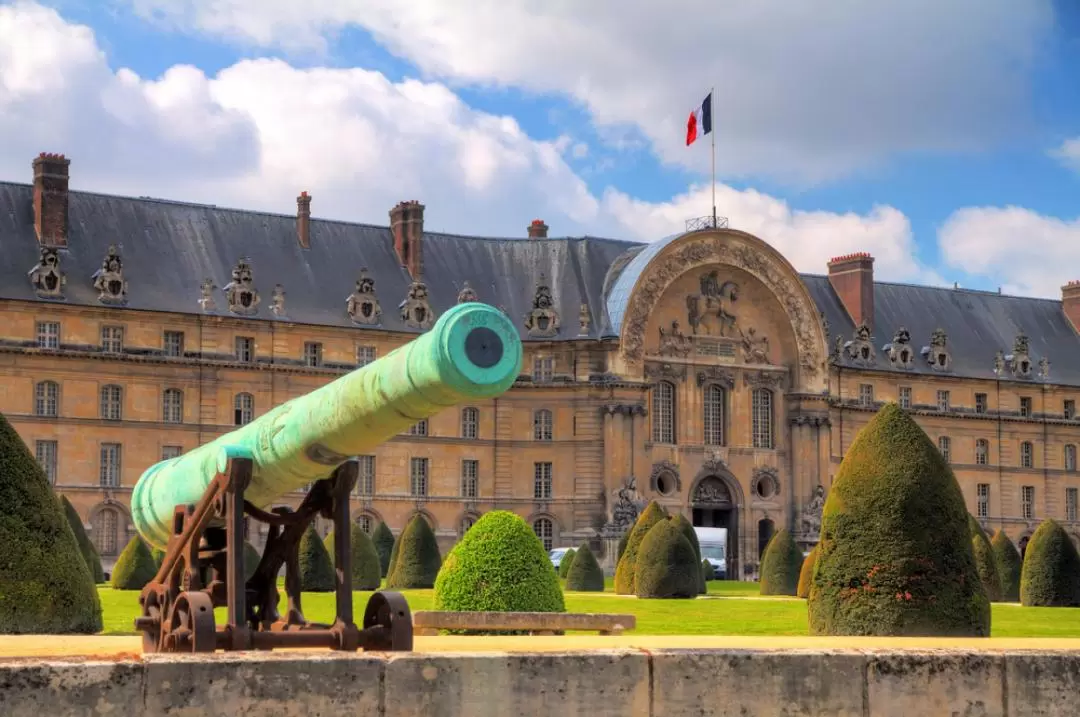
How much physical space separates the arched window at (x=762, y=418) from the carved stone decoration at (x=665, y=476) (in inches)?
156

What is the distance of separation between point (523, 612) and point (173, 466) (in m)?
7.84

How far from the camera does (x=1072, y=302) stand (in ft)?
280

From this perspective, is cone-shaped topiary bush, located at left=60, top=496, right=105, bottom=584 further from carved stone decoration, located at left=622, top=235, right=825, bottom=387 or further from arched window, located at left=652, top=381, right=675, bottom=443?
arched window, located at left=652, top=381, right=675, bottom=443

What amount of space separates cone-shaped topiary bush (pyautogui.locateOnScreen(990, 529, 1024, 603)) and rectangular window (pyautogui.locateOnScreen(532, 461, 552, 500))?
70.4 ft

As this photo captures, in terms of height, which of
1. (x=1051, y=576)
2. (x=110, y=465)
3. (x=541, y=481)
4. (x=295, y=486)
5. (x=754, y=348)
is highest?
(x=754, y=348)

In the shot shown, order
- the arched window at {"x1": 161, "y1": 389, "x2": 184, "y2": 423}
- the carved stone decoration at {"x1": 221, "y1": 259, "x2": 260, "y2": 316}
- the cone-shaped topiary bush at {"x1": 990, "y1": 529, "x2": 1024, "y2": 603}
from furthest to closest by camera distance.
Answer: the carved stone decoration at {"x1": 221, "y1": 259, "x2": 260, "y2": 316}, the arched window at {"x1": 161, "y1": 389, "x2": 184, "y2": 423}, the cone-shaped topiary bush at {"x1": 990, "y1": 529, "x2": 1024, "y2": 603}

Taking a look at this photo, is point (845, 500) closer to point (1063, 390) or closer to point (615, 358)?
point (615, 358)

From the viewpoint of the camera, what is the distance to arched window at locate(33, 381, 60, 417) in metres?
59.6

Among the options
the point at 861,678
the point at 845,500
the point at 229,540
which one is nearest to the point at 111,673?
the point at 229,540

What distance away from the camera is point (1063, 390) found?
267ft

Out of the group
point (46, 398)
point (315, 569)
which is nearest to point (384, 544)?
point (46, 398)

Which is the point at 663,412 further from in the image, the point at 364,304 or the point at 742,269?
the point at 364,304

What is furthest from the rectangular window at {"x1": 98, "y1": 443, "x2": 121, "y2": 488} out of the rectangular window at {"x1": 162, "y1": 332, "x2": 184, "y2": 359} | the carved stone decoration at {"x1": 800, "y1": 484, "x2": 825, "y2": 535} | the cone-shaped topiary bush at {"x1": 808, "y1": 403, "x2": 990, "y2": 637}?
the cone-shaped topiary bush at {"x1": 808, "y1": 403, "x2": 990, "y2": 637}

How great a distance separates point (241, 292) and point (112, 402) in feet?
18.7
